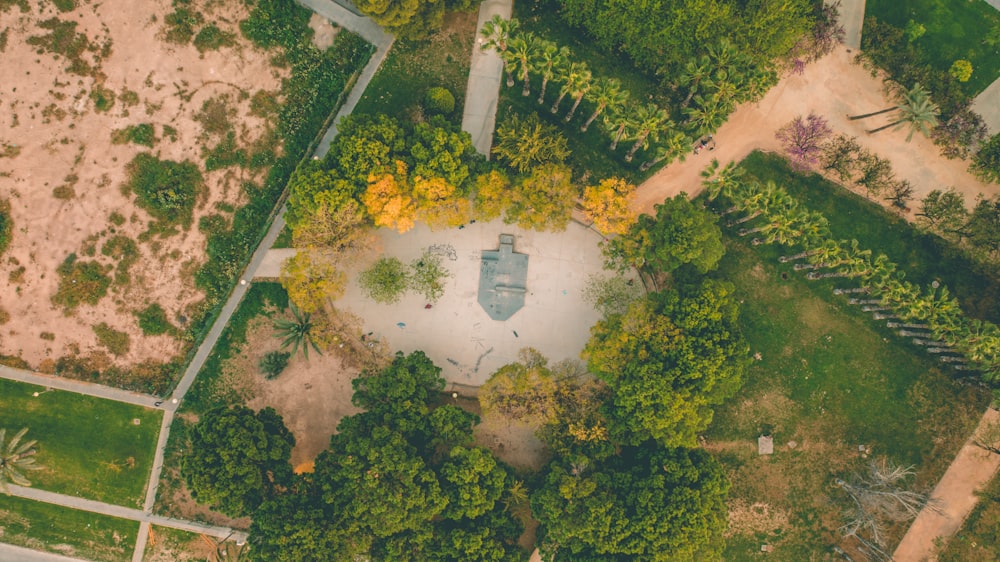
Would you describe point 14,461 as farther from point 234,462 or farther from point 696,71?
point 696,71

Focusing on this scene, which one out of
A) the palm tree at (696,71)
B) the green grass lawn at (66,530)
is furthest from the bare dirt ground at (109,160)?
the palm tree at (696,71)

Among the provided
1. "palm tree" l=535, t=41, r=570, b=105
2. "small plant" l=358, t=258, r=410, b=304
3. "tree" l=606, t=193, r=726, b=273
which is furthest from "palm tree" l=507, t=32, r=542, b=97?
"small plant" l=358, t=258, r=410, b=304

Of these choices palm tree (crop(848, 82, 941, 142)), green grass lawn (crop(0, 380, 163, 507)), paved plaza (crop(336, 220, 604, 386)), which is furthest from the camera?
green grass lawn (crop(0, 380, 163, 507))

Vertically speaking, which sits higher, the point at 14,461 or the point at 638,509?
the point at 638,509

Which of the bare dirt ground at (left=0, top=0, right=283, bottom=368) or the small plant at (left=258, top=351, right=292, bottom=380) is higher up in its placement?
the bare dirt ground at (left=0, top=0, right=283, bottom=368)

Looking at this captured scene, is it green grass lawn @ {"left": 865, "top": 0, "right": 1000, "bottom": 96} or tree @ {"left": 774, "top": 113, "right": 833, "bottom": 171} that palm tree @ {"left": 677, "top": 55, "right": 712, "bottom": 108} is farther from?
green grass lawn @ {"left": 865, "top": 0, "right": 1000, "bottom": 96}

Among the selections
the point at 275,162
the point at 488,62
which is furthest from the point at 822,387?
the point at 275,162

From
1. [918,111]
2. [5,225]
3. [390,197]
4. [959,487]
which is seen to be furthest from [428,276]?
[959,487]
